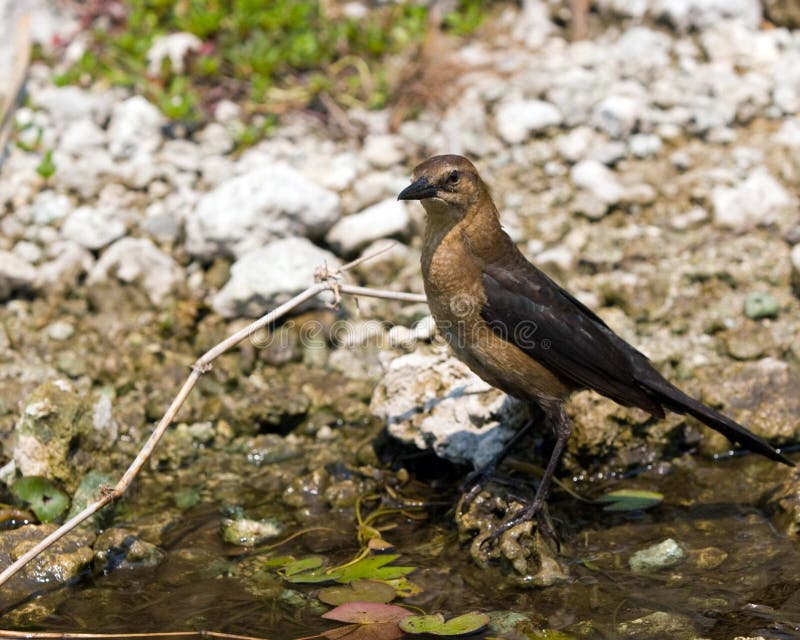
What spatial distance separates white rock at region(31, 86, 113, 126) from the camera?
778 centimetres

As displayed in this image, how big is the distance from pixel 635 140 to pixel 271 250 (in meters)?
2.76

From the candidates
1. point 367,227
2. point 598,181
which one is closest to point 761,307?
point 598,181

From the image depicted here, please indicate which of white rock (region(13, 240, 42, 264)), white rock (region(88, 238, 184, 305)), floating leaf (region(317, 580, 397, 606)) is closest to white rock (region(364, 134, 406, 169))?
white rock (region(88, 238, 184, 305))

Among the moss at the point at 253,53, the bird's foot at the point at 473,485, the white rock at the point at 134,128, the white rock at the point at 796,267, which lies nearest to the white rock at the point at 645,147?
the white rock at the point at 796,267

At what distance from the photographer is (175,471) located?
5.59m

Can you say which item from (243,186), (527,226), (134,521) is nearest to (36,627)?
(134,521)

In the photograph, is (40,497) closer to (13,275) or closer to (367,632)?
(367,632)

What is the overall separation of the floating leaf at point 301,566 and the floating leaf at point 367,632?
0.50m

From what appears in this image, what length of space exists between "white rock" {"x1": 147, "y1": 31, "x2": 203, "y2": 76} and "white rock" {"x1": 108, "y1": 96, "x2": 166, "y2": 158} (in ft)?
1.42

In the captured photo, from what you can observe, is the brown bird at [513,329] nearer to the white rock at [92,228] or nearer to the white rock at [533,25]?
the white rock at [92,228]

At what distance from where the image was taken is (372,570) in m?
4.53

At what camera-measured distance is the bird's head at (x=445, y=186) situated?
485 cm

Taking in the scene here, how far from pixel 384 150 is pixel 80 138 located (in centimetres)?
215

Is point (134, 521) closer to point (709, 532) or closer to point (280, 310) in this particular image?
point (280, 310)
